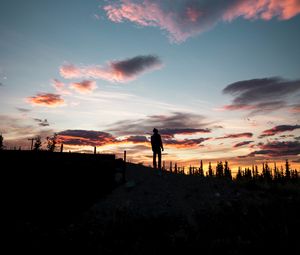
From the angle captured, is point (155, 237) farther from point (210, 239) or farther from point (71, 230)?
point (71, 230)

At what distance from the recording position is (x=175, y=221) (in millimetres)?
14031

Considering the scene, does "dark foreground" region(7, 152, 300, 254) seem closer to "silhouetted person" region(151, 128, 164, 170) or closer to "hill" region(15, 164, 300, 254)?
"hill" region(15, 164, 300, 254)

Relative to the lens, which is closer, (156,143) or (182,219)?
(182,219)

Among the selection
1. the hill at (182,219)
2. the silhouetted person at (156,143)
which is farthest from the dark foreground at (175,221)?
the silhouetted person at (156,143)

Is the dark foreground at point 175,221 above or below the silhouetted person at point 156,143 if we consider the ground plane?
below

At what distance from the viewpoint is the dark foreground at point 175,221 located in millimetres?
10711

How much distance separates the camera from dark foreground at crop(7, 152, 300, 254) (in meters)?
10.7

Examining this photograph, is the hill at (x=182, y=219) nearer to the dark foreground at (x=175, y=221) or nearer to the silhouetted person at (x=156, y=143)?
the dark foreground at (x=175, y=221)

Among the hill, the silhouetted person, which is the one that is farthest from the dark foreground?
the silhouetted person

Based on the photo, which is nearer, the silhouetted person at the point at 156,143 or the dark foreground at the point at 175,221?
the dark foreground at the point at 175,221

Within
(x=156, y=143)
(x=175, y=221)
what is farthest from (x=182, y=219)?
(x=156, y=143)

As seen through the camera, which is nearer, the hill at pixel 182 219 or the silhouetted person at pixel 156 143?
the hill at pixel 182 219

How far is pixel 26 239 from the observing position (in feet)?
37.4

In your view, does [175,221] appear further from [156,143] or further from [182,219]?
[156,143]
